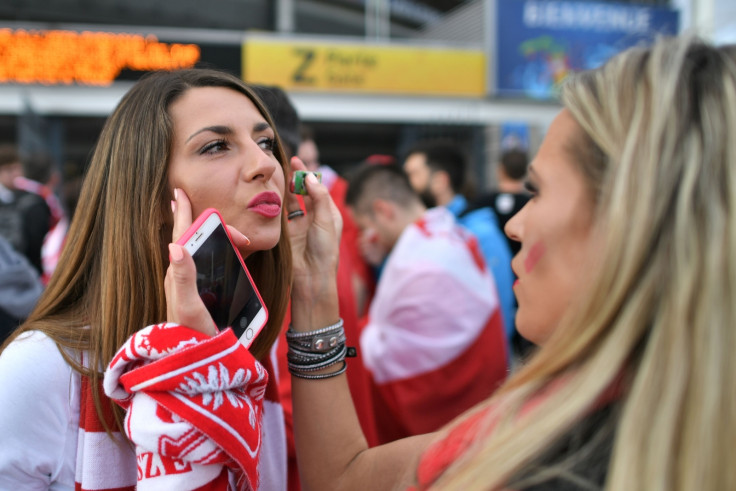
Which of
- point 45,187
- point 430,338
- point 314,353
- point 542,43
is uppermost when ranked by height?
point 542,43

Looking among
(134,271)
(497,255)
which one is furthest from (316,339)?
(497,255)

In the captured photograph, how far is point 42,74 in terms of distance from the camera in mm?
7836

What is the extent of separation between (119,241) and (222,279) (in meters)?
0.27

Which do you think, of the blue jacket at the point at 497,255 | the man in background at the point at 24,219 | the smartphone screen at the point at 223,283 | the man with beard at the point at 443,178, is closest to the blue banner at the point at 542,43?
the man with beard at the point at 443,178

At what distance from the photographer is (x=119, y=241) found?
1.34 metres

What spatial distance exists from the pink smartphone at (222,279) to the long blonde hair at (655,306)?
0.56 metres

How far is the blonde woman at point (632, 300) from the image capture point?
28.1 inches

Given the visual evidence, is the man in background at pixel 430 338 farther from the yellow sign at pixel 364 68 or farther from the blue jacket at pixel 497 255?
the yellow sign at pixel 364 68

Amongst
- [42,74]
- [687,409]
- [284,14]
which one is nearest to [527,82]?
[284,14]

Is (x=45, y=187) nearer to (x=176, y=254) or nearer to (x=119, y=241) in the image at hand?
(x=119, y=241)

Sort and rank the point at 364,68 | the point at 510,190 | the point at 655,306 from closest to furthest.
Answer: the point at 655,306 → the point at 510,190 → the point at 364,68

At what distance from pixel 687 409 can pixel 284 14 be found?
1147cm

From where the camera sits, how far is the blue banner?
30.2ft

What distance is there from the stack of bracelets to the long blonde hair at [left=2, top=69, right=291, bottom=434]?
94 mm
